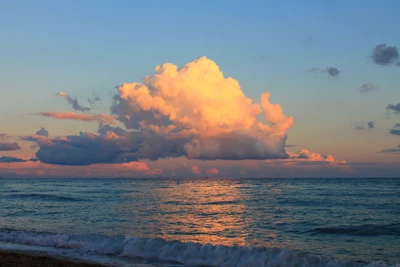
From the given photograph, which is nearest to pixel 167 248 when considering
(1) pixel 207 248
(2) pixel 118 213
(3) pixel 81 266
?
(1) pixel 207 248

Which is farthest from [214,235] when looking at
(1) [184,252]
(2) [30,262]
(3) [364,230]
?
(2) [30,262]

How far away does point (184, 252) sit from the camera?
21172 mm

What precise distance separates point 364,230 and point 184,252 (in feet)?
49.0

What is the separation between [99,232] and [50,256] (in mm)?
7774

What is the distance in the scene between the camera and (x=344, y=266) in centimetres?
1828

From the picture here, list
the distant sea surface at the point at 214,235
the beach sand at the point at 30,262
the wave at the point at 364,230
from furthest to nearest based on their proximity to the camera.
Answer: the wave at the point at 364,230 → the distant sea surface at the point at 214,235 → the beach sand at the point at 30,262

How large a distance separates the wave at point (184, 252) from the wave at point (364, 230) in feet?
30.3

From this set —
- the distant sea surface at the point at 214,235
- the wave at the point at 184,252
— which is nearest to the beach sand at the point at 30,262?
the distant sea surface at the point at 214,235

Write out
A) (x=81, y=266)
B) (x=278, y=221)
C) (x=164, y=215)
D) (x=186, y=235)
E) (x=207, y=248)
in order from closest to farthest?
(x=81, y=266) → (x=207, y=248) → (x=186, y=235) → (x=278, y=221) → (x=164, y=215)

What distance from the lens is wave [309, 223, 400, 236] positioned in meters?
27.5

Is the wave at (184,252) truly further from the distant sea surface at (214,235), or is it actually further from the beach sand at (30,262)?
the beach sand at (30,262)

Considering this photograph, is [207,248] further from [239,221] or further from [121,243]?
[239,221]

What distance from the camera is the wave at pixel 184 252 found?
19125mm

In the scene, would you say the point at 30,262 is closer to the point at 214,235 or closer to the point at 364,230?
the point at 214,235
